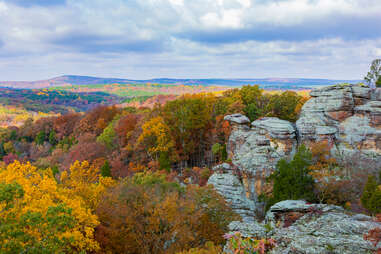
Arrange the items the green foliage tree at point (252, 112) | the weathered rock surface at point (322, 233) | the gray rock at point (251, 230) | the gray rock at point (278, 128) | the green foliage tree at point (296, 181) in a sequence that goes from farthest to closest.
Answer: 1. the green foliage tree at point (252, 112)
2. the gray rock at point (278, 128)
3. the green foliage tree at point (296, 181)
4. the gray rock at point (251, 230)
5. the weathered rock surface at point (322, 233)

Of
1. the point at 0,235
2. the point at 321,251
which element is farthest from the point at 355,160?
the point at 0,235

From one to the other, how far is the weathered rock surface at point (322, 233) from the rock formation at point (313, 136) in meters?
13.3

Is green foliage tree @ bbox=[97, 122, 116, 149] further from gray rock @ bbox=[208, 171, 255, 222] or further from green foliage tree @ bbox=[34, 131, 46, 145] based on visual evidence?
green foliage tree @ bbox=[34, 131, 46, 145]

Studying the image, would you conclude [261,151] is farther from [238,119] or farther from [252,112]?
[252,112]

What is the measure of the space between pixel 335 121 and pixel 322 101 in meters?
2.88

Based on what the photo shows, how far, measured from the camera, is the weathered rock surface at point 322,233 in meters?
9.95

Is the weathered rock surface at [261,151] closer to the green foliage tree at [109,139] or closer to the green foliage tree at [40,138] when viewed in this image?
the green foliage tree at [109,139]

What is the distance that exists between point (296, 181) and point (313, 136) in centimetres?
883

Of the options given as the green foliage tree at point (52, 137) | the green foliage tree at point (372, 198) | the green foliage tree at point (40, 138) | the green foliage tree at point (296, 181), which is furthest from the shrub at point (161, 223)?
the green foliage tree at point (40, 138)

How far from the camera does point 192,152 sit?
42344 mm

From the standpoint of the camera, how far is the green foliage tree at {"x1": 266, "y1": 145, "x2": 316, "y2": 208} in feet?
74.0

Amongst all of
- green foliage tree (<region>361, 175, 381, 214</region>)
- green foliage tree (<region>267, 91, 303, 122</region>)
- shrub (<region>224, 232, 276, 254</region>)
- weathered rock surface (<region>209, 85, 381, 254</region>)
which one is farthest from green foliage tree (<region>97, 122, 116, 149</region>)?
shrub (<region>224, 232, 276, 254</region>)

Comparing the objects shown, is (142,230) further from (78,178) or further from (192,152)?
(192,152)

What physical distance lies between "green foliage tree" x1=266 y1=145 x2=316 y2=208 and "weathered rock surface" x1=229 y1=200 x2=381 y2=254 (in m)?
8.38
